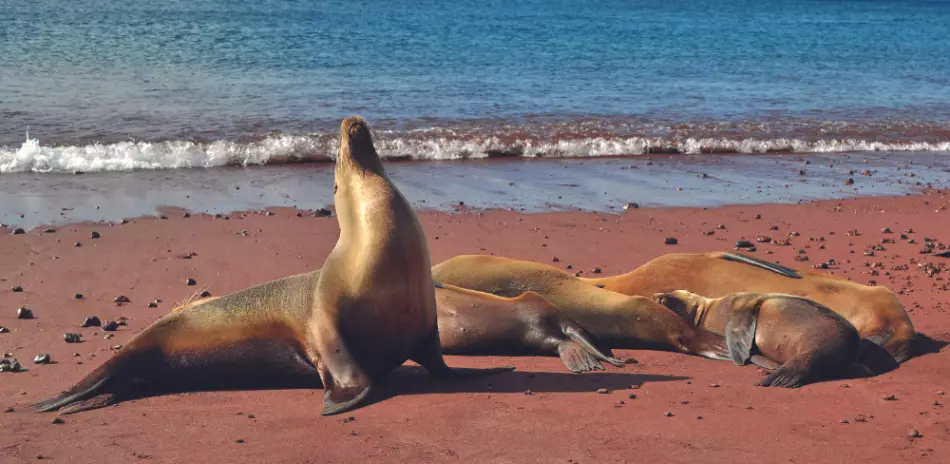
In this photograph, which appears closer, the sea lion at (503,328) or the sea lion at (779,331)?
the sea lion at (779,331)

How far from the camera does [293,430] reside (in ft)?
17.7

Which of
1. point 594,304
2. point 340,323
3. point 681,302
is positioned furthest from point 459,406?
point 681,302

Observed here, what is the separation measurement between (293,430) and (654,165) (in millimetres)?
11483

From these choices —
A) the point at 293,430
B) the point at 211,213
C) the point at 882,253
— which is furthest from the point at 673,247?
the point at 293,430

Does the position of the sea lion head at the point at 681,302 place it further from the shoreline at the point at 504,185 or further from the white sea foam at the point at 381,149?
the white sea foam at the point at 381,149

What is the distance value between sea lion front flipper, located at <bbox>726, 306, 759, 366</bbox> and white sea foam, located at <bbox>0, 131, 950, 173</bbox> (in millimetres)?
9670

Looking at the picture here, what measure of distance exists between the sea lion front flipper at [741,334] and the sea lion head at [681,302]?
13.5 inches

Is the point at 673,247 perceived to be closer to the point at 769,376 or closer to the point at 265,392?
the point at 769,376

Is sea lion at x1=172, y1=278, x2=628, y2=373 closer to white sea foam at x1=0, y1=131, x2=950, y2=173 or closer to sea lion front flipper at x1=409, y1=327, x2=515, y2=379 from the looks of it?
sea lion front flipper at x1=409, y1=327, x2=515, y2=379

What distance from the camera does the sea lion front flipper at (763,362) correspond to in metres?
6.93

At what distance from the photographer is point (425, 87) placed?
992 inches

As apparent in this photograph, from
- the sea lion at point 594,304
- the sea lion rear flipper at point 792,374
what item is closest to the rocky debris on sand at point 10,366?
the sea lion at point 594,304

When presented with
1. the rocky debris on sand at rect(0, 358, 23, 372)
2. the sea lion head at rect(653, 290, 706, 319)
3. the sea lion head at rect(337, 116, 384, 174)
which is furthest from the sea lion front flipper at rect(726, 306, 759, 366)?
the rocky debris on sand at rect(0, 358, 23, 372)

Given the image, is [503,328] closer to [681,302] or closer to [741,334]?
[681,302]
